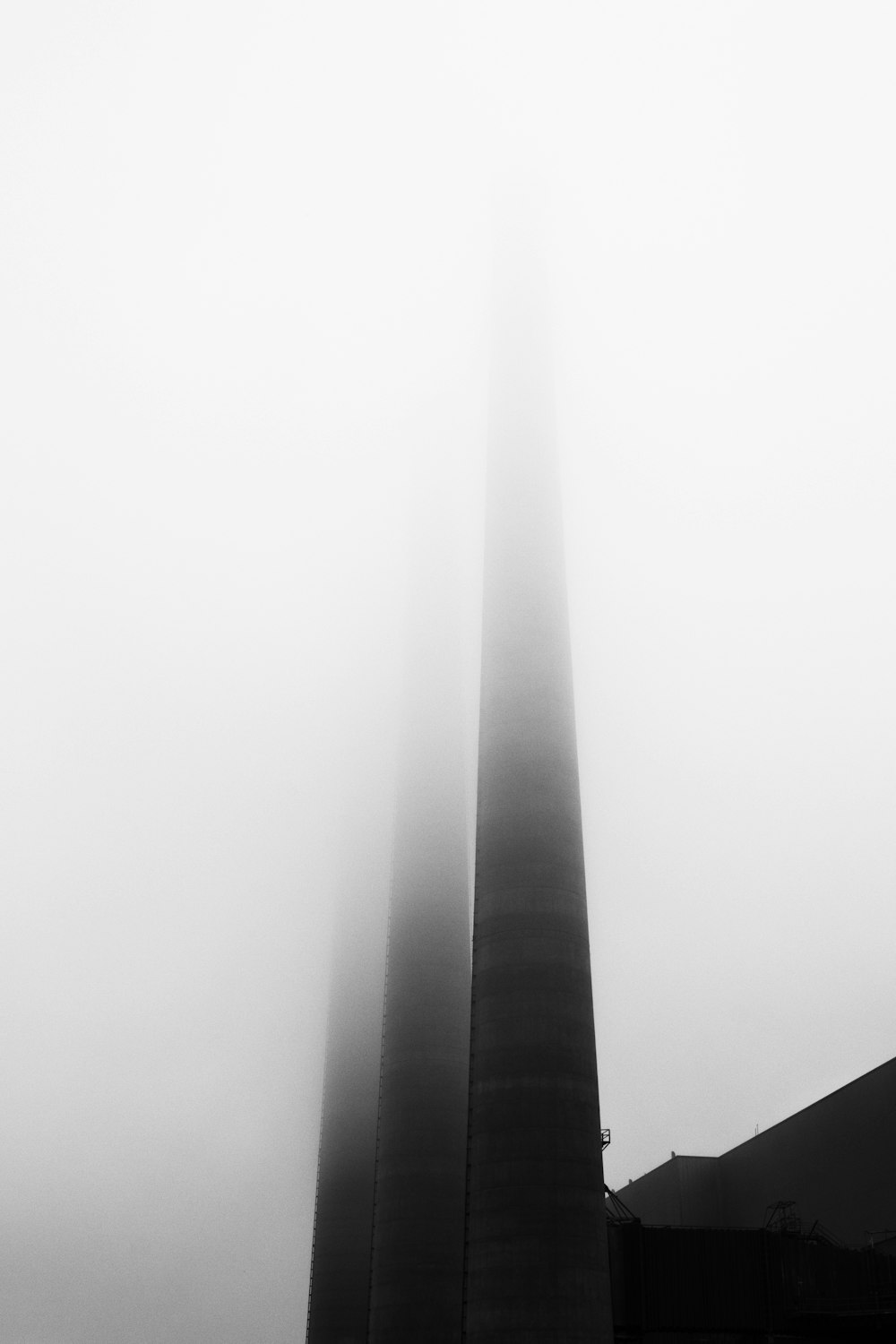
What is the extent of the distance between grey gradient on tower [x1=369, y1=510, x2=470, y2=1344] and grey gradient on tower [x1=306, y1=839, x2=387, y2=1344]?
35.9 ft

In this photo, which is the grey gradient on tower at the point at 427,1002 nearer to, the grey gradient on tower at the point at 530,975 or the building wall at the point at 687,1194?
the grey gradient on tower at the point at 530,975

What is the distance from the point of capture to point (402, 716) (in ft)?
149

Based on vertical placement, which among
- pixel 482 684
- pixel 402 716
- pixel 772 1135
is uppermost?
pixel 402 716

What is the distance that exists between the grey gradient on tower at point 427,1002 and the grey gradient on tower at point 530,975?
9.73 m

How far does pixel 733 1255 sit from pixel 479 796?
48.9 ft

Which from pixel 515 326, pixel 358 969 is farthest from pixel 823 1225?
pixel 515 326

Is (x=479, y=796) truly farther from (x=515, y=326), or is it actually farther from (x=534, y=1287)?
(x=515, y=326)

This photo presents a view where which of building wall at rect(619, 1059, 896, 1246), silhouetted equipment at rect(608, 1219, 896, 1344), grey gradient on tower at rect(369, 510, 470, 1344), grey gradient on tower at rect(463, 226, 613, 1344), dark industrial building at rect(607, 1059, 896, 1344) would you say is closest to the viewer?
grey gradient on tower at rect(463, 226, 613, 1344)

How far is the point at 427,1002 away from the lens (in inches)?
1480

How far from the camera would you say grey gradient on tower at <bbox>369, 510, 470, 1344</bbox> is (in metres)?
33.7

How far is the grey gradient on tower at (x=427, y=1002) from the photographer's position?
33.7 metres

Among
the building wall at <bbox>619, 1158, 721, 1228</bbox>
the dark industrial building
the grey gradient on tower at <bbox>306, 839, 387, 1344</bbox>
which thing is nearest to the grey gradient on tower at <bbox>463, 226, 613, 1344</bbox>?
the dark industrial building

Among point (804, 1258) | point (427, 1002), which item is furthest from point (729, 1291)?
point (427, 1002)

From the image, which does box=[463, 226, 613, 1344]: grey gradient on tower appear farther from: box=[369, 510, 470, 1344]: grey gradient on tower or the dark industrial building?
box=[369, 510, 470, 1344]: grey gradient on tower
